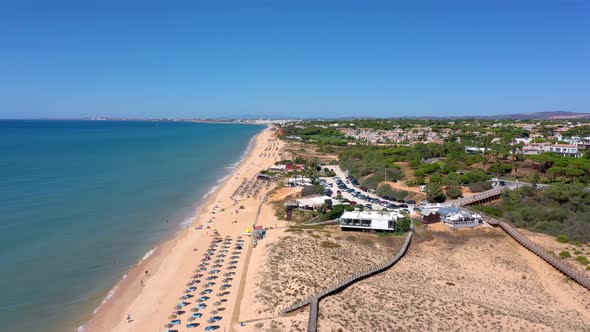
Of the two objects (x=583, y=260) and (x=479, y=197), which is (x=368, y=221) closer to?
(x=583, y=260)

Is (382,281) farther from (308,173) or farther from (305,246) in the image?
(308,173)

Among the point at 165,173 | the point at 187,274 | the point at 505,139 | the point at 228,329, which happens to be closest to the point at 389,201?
the point at 187,274

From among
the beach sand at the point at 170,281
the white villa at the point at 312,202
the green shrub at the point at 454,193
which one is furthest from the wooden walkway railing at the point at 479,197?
the beach sand at the point at 170,281

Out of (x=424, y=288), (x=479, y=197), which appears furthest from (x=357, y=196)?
(x=424, y=288)

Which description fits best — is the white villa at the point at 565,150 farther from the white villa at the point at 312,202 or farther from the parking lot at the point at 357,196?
the white villa at the point at 312,202

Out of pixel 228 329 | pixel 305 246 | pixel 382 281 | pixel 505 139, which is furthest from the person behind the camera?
pixel 505 139

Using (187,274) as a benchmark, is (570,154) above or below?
above

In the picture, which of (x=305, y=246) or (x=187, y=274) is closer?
(x=187, y=274)

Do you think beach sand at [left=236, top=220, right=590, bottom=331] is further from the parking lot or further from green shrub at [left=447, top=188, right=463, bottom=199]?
green shrub at [left=447, top=188, right=463, bottom=199]
